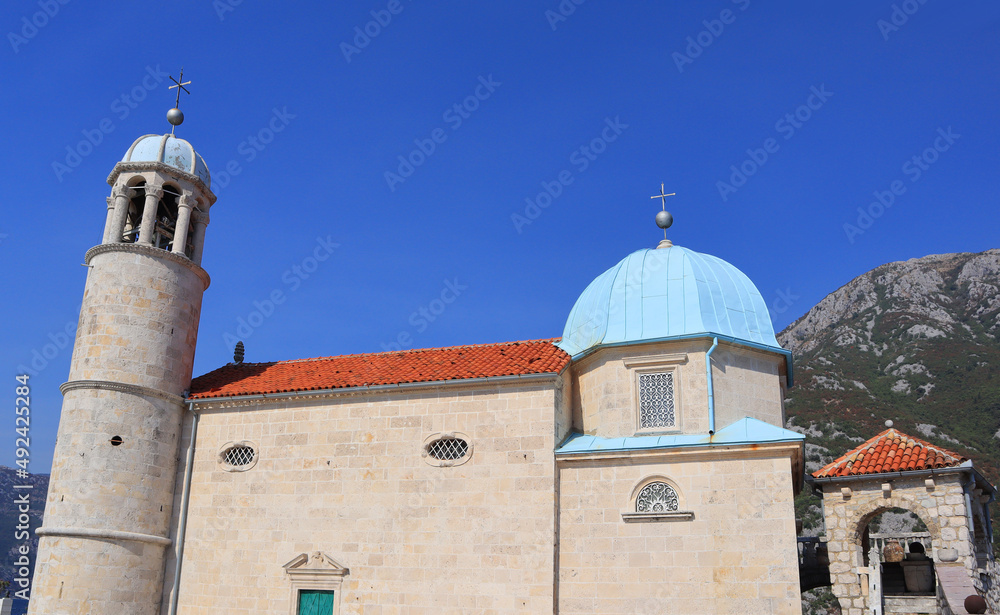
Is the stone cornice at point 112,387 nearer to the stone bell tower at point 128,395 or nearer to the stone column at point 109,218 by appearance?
the stone bell tower at point 128,395

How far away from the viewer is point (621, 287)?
19.0 meters

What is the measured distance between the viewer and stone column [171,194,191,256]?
21.0m

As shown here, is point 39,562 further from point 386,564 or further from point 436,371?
point 436,371

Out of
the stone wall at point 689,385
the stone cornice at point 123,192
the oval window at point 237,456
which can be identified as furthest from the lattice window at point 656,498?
the stone cornice at point 123,192

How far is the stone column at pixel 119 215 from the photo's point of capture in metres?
20.8

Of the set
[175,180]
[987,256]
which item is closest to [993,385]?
[987,256]

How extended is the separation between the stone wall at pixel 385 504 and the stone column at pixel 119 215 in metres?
5.73

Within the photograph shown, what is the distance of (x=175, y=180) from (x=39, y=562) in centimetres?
1056

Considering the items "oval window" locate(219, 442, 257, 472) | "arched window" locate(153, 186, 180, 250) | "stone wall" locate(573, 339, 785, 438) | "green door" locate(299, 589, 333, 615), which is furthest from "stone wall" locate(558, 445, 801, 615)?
"arched window" locate(153, 186, 180, 250)

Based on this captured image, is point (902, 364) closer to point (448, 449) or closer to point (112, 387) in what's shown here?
point (448, 449)

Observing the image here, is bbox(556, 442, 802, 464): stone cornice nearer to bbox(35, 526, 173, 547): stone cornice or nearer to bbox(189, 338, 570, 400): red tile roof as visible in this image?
bbox(189, 338, 570, 400): red tile roof

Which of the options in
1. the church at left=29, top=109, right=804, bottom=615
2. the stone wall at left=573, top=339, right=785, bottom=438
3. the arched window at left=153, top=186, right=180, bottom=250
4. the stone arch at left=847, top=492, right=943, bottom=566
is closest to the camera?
the stone arch at left=847, top=492, right=943, bottom=566

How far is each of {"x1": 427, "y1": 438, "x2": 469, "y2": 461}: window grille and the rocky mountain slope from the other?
31.1 metres

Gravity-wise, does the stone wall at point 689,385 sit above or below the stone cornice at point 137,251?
below
